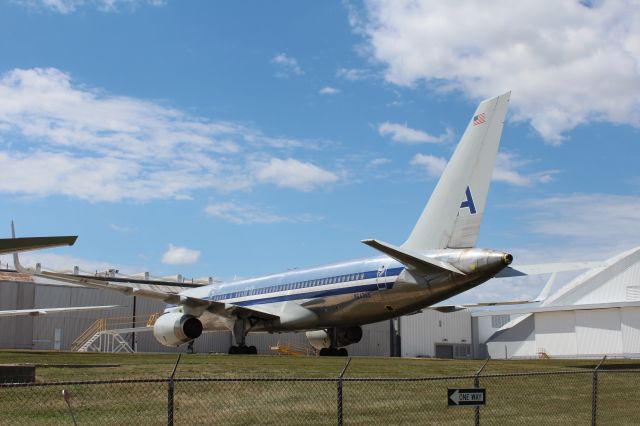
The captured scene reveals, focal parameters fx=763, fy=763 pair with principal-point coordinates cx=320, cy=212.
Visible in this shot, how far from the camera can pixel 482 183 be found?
24281 millimetres

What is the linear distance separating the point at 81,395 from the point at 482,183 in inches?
597

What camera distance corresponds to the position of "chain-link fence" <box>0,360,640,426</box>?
1161 cm

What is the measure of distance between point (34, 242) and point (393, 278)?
602 inches

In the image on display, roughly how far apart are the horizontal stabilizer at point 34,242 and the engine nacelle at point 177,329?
60.9 feet

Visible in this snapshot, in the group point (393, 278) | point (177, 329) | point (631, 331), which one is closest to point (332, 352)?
point (177, 329)

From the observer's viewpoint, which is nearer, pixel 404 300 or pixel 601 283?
pixel 404 300

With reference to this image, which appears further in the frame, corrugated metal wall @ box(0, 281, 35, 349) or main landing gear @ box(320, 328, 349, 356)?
corrugated metal wall @ box(0, 281, 35, 349)

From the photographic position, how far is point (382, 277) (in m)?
26.9

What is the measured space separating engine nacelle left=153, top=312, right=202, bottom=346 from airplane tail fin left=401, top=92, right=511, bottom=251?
11.4 meters

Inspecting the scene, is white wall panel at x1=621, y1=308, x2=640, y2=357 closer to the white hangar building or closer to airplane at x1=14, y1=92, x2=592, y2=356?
the white hangar building

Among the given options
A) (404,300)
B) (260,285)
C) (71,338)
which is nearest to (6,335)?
(71,338)

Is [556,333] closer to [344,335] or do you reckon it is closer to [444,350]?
[444,350]

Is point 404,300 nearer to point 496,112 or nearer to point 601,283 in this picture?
point 496,112

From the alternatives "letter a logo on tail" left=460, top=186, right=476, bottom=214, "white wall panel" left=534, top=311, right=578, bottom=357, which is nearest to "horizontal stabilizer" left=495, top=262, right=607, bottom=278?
"letter a logo on tail" left=460, top=186, right=476, bottom=214
